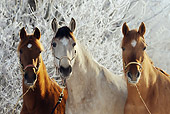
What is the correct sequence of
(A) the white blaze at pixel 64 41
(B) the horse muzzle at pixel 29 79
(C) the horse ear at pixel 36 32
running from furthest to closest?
(C) the horse ear at pixel 36 32, (B) the horse muzzle at pixel 29 79, (A) the white blaze at pixel 64 41

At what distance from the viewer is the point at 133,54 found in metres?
3.27

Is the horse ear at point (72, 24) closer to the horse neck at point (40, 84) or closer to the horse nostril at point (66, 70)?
the horse nostril at point (66, 70)

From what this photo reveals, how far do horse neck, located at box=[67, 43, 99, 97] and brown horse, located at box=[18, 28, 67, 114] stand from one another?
511 millimetres

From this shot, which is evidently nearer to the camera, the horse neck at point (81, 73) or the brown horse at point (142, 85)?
the brown horse at point (142, 85)

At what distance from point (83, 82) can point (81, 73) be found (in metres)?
0.12

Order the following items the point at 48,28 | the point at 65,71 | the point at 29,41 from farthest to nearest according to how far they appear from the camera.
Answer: the point at 48,28 < the point at 29,41 < the point at 65,71

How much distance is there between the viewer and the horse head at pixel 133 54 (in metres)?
3.14

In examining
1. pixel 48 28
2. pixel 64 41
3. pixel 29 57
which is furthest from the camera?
pixel 48 28

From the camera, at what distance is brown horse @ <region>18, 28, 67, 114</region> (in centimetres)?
360

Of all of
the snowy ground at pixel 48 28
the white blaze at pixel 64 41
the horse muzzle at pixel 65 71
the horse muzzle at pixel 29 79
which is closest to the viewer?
the horse muzzle at pixel 65 71

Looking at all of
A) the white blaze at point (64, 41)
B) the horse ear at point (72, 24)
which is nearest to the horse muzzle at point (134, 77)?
the white blaze at point (64, 41)

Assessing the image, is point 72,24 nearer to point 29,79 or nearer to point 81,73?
point 81,73

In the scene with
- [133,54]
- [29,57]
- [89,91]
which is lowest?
[89,91]

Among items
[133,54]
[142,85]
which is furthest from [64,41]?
[142,85]
